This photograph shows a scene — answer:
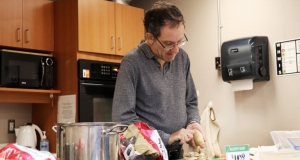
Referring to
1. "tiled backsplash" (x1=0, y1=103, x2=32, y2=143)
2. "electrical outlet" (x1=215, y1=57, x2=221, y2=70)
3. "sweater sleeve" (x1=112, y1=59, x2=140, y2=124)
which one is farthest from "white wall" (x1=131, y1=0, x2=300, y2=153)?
"tiled backsplash" (x1=0, y1=103, x2=32, y2=143)

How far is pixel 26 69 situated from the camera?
300cm

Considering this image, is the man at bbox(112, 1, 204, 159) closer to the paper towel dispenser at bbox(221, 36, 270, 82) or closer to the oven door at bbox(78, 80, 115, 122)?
the paper towel dispenser at bbox(221, 36, 270, 82)

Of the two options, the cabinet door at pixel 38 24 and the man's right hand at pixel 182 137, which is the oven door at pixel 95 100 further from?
the man's right hand at pixel 182 137

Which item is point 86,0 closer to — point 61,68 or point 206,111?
point 61,68

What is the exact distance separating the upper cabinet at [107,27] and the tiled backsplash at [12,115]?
0.87 m

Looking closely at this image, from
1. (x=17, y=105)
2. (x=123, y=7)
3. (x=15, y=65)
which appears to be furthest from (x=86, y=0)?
(x=17, y=105)

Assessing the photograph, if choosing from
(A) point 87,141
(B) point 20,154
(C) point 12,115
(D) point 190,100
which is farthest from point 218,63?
(B) point 20,154

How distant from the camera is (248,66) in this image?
8.90 ft

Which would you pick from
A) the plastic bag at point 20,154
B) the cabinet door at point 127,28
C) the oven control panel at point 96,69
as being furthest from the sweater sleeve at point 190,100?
the cabinet door at point 127,28

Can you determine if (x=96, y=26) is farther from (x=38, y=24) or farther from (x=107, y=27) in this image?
(x=38, y=24)

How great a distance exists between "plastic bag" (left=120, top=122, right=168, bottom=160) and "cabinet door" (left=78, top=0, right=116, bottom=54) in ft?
6.39

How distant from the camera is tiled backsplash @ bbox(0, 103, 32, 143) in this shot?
3.22m

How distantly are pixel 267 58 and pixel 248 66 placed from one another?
0.18 m

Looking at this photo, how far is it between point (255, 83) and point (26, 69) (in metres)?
1.87
